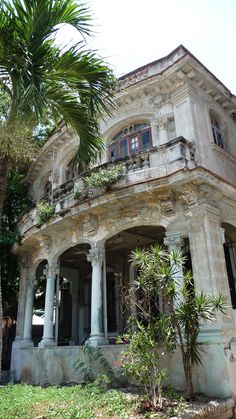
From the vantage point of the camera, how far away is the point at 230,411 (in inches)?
261

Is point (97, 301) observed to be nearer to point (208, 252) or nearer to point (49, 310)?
point (49, 310)

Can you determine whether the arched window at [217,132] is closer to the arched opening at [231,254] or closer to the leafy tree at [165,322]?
the arched opening at [231,254]

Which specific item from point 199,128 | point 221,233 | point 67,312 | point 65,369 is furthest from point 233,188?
point 67,312

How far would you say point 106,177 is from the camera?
9375 millimetres

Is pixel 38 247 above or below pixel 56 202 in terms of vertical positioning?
below

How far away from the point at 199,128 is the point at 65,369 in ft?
23.9

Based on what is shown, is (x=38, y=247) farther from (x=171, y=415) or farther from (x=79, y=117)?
(x=171, y=415)

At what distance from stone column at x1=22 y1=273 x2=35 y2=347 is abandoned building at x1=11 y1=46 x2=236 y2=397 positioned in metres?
0.03

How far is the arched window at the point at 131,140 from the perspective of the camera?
1077 centimetres

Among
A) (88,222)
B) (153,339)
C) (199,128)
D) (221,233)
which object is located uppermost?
(199,128)

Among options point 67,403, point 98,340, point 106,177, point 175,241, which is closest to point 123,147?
point 106,177

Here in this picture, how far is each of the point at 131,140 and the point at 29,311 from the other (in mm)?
6948

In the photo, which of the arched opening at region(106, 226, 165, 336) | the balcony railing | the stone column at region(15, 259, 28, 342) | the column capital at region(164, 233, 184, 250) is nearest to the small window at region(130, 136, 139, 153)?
the balcony railing

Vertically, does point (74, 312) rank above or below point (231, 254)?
below
